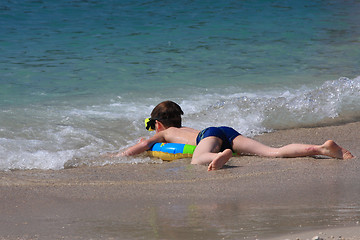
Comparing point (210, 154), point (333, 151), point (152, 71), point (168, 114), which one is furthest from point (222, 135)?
point (152, 71)

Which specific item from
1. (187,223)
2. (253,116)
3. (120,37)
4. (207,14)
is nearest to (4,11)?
(120,37)

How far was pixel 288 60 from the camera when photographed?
42.0ft

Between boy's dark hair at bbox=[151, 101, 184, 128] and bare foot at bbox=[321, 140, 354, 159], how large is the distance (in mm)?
1722

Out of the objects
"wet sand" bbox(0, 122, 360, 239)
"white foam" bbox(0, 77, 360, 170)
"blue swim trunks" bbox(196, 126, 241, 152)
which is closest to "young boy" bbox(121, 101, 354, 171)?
"blue swim trunks" bbox(196, 126, 241, 152)

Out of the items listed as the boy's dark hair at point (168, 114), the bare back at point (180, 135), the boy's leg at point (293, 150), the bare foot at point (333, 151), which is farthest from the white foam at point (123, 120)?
the bare foot at point (333, 151)

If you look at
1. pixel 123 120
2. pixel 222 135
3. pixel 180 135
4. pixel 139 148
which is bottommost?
pixel 123 120

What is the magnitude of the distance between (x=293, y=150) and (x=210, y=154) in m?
0.79

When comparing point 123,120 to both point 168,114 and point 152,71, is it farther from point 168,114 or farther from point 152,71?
point 152,71

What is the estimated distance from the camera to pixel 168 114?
248 inches

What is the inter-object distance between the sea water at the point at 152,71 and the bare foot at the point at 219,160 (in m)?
1.13

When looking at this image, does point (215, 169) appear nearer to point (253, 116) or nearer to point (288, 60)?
point (253, 116)

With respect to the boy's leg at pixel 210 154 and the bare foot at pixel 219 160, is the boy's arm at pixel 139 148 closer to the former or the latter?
the boy's leg at pixel 210 154

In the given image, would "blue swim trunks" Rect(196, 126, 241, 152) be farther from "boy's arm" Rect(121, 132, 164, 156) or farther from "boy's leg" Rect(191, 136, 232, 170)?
"boy's arm" Rect(121, 132, 164, 156)

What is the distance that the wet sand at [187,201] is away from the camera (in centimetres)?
345
